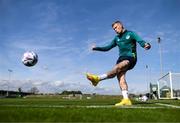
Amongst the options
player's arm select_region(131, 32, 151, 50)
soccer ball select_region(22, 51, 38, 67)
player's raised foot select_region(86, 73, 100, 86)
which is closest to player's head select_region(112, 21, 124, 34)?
player's arm select_region(131, 32, 151, 50)

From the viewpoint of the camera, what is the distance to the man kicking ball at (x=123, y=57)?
932 cm

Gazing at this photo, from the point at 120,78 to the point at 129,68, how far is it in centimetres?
39

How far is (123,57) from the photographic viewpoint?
31.1 feet

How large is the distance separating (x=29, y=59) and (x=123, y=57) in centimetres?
385

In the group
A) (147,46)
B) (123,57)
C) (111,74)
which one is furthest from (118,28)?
(111,74)

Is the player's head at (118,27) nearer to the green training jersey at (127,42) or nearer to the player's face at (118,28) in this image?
the player's face at (118,28)

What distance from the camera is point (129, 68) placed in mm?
9609

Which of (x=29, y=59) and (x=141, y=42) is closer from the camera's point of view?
A: (x=141, y=42)

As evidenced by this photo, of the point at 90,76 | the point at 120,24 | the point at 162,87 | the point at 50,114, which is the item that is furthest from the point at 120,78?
the point at 162,87

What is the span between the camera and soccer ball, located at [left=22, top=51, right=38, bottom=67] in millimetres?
11797

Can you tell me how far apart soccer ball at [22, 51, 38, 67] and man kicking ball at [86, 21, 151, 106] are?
3383 millimetres

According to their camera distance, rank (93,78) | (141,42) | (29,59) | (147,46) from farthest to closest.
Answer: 1. (29,59)
2. (141,42)
3. (147,46)
4. (93,78)

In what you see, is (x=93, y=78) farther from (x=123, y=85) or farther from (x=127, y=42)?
(x=127, y=42)

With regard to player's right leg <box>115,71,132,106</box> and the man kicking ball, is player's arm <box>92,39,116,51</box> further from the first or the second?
player's right leg <box>115,71,132,106</box>
